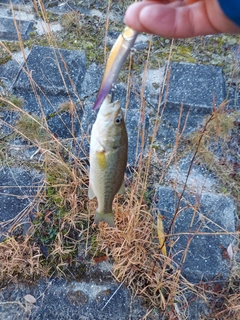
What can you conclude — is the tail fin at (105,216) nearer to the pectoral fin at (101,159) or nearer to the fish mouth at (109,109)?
the pectoral fin at (101,159)

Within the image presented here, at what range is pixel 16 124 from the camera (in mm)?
2662

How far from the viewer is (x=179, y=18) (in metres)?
1.37

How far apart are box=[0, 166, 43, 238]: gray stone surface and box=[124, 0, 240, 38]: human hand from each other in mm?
1354

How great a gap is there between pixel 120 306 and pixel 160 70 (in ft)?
6.70

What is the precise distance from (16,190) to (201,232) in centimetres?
121

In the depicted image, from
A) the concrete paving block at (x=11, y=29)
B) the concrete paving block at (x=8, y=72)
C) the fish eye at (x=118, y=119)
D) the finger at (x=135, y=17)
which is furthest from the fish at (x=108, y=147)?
the concrete paving block at (x=11, y=29)

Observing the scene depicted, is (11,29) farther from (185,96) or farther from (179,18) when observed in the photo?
(179,18)

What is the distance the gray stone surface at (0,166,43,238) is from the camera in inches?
87.6

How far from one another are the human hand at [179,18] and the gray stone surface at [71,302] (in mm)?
1387

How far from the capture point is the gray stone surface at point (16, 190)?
2.22m

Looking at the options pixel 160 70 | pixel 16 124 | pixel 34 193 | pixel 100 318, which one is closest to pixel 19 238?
pixel 34 193

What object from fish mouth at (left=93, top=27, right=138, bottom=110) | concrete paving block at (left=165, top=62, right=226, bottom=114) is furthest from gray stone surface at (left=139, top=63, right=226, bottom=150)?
fish mouth at (left=93, top=27, right=138, bottom=110)

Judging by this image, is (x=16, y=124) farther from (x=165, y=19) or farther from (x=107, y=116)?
(x=165, y=19)

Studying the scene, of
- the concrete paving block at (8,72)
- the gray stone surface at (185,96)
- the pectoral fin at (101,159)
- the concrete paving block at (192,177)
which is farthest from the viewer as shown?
the concrete paving block at (8,72)
